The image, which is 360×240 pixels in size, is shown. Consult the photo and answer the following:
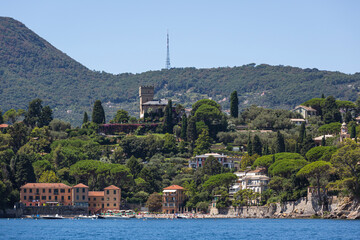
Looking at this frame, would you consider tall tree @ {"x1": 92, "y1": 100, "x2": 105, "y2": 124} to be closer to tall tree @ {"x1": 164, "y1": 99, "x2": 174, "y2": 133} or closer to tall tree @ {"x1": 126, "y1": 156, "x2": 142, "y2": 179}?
tall tree @ {"x1": 164, "y1": 99, "x2": 174, "y2": 133}

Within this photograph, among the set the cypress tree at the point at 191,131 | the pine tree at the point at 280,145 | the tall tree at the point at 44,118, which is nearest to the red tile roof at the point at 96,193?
the cypress tree at the point at 191,131

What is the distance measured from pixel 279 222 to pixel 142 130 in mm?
60257

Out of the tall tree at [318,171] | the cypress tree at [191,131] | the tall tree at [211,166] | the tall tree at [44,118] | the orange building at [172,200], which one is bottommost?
the orange building at [172,200]

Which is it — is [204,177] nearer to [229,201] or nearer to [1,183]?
[229,201]

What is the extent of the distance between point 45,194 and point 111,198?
33.5ft

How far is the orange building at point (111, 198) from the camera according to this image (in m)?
136

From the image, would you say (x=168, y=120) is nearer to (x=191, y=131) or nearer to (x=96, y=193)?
(x=191, y=131)

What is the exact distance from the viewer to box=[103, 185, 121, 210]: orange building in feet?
445

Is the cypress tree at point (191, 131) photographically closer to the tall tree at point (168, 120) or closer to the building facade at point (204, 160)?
the tall tree at point (168, 120)

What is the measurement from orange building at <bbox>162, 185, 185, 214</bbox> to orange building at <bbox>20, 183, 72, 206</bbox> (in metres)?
14.7

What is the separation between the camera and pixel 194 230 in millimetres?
100625

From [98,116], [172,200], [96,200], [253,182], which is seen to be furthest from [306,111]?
[96,200]

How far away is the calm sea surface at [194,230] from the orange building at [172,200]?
19.2 metres

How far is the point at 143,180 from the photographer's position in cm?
13975
